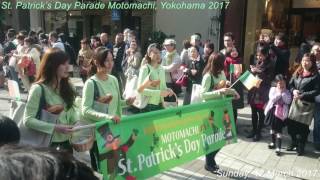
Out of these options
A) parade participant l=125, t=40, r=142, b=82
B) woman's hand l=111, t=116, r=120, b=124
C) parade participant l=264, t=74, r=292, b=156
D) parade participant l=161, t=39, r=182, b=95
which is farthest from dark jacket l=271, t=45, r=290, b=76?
woman's hand l=111, t=116, r=120, b=124

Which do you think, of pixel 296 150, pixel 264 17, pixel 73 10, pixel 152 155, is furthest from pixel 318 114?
pixel 73 10

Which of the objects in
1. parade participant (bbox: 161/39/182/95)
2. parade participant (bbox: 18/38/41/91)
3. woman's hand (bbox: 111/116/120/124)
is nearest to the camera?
woman's hand (bbox: 111/116/120/124)

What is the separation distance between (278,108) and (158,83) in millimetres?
2206

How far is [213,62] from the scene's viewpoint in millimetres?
5578

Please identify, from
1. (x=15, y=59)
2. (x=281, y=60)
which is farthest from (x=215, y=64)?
(x=15, y=59)

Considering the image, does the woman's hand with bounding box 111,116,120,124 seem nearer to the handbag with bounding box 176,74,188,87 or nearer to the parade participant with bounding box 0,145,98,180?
the parade participant with bounding box 0,145,98,180

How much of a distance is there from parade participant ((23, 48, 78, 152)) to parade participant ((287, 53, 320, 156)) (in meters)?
4.13

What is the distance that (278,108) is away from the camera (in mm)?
6719

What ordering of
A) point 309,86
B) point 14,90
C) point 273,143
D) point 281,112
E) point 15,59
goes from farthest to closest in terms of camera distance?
point 15,59
point 273,143
point 281,112
point 309,86
point 14,90

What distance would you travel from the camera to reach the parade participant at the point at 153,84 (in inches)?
226

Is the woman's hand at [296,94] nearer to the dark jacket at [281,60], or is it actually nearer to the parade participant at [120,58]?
the dark jacket at [281,60]

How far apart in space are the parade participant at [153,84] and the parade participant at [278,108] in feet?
6.50

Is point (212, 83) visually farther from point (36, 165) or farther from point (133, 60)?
point (36, 165)

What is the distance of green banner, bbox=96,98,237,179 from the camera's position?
13.3 ft
